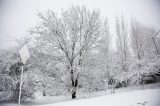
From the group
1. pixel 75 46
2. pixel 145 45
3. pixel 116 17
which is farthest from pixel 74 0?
pixel 116 17

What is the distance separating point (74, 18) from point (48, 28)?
2662 mm

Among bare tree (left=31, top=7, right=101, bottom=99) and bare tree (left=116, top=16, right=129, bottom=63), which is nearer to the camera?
bare tree (left=31, top=7, right=101, bottom=99)

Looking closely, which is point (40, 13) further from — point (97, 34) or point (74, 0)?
point (97, 34)

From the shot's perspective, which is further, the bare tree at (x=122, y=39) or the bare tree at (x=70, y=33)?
the bare tree at (x=122, y=39)

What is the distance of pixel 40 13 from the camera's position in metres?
10.9

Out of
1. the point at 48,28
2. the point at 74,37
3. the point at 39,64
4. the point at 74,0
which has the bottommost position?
the point at 39,64

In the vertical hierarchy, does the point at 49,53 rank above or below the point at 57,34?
below

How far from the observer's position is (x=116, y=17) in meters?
26.5

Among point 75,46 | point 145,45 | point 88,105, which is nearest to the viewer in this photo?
point 88,105

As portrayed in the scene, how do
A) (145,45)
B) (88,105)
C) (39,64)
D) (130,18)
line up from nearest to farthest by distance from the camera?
(88,105), (39,64), (145,45), (130,18)

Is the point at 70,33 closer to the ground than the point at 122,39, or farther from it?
closer to the ground

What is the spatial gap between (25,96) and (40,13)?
7970mm

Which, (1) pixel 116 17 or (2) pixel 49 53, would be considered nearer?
(2) pixel 49 53

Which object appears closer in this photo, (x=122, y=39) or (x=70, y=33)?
(x=70, y=33)
